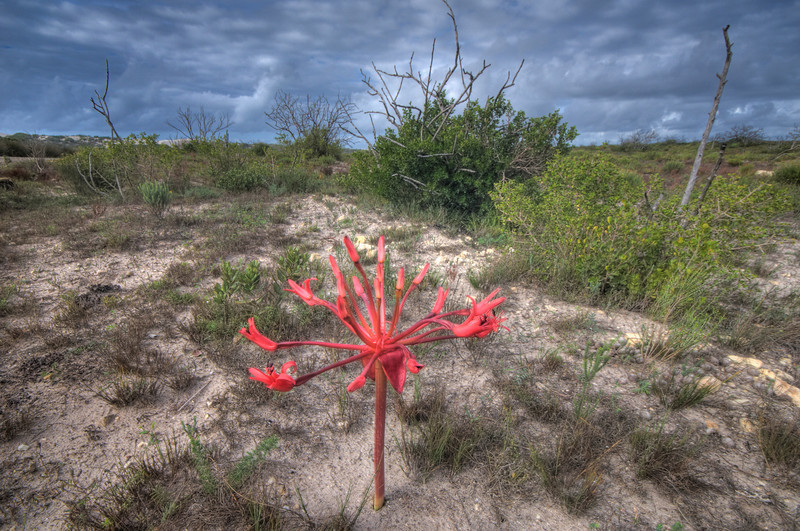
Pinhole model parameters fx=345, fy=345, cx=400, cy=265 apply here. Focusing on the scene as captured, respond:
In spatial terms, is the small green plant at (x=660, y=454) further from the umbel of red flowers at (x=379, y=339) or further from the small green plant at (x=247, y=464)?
the small green plant at (x=247, y=464)

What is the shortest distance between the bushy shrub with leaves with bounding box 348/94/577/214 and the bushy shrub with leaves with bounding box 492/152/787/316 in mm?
2158

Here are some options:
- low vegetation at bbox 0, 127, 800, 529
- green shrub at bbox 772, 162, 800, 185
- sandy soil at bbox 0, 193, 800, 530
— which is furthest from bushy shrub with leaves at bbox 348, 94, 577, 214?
green shrub at bbox 772, 162, 800, 185

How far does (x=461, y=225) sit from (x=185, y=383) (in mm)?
5211

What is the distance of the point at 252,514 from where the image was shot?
Answer: 1.59 meters

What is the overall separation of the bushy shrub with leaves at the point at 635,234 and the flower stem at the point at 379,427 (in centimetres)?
303

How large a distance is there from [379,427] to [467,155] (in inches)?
235

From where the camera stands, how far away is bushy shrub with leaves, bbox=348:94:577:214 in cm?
651

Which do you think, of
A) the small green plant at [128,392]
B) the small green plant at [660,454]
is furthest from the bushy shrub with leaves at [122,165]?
the small green plant at [660,454]

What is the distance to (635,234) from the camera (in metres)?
3.67

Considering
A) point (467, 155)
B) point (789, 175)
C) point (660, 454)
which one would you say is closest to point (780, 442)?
point (660, 454)

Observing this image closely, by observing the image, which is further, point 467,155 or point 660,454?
point 467,155

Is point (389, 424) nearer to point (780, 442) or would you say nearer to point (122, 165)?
point (780, 442)

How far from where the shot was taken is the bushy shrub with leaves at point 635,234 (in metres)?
3.28

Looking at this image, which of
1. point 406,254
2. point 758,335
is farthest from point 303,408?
point 758,335
